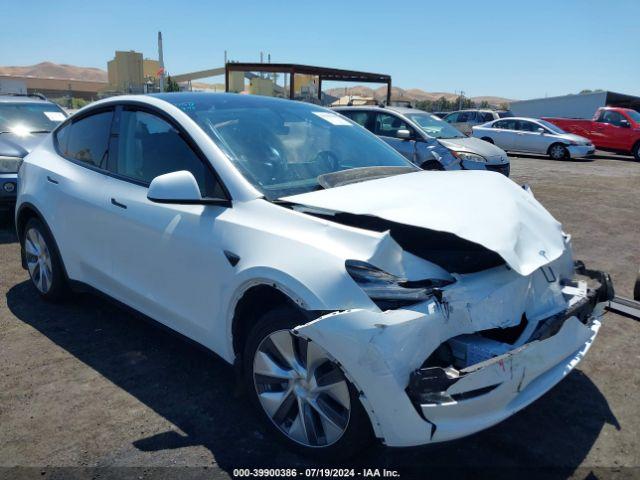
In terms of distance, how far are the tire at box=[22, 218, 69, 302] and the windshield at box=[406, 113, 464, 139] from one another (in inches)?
303

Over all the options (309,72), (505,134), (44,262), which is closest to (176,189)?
(44,262)

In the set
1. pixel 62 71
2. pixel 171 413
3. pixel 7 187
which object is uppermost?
pixel 62 71

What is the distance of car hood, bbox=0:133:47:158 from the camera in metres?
6.93

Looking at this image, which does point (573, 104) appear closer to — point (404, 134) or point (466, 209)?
point (404, 134)

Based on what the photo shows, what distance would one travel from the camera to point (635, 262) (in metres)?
6.14

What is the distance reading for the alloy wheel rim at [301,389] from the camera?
7.84 feet

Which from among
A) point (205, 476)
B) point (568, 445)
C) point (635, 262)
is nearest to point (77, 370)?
point (205, 476)

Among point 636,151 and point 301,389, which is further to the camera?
point 636,151

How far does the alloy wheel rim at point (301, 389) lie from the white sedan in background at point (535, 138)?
1866 centimetres

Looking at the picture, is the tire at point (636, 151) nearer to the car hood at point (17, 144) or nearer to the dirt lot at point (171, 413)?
the dirt lot at point (171, 413)

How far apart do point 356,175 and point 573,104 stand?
30424mm

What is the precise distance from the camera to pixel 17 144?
7.17 m

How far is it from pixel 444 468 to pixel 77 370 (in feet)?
7.71

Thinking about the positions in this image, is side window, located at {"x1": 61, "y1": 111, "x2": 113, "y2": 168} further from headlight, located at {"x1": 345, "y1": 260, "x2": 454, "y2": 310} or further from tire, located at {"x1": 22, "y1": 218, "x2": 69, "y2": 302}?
headlight, located at {"x1": 345, "y1": 260, "x2": 454, "y2": 310}
